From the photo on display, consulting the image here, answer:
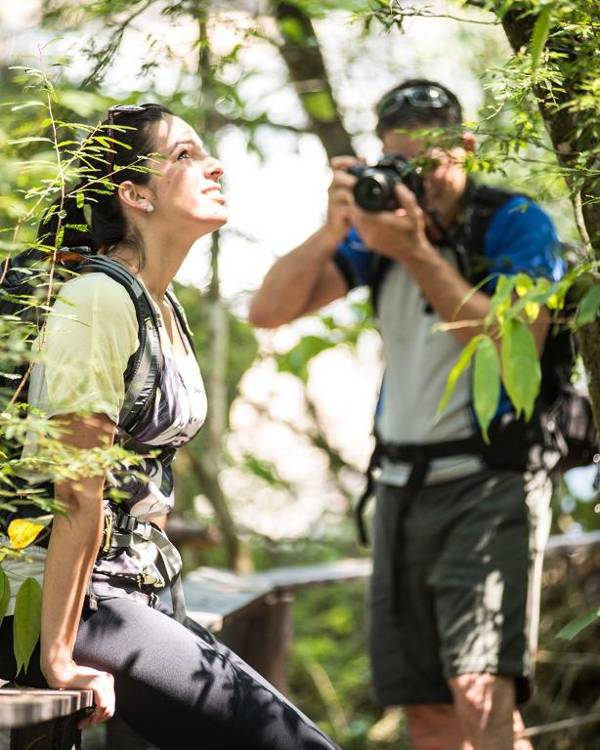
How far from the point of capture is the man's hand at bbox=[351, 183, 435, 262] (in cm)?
303

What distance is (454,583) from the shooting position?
299cm

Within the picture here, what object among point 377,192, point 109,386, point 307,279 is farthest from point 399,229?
point 109,386

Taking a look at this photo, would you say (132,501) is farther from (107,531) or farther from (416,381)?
(416,381)

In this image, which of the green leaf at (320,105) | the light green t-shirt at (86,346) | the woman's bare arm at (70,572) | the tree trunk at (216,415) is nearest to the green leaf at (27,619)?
the woman's bare arm at (70,572)

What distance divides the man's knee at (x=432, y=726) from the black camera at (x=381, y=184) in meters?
1.41

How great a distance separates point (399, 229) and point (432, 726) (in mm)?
1404

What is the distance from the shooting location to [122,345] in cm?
204

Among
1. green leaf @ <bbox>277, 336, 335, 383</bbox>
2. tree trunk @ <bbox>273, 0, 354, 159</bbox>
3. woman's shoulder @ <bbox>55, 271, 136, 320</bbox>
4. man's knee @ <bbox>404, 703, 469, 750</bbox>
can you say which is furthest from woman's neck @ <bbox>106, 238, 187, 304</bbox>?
green leaf @ <bbox>277, 336, 335, 383</bbox>

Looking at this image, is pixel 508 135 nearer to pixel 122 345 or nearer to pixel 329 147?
pixel 122 345

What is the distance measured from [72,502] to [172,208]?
687 mm

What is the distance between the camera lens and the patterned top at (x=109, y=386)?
6.33 ft

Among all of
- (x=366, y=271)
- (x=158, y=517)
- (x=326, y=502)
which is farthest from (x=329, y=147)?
(x=326, y=502)

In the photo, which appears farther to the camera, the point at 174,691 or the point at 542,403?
the point at 542,403

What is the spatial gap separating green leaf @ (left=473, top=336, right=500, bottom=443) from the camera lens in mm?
1270
